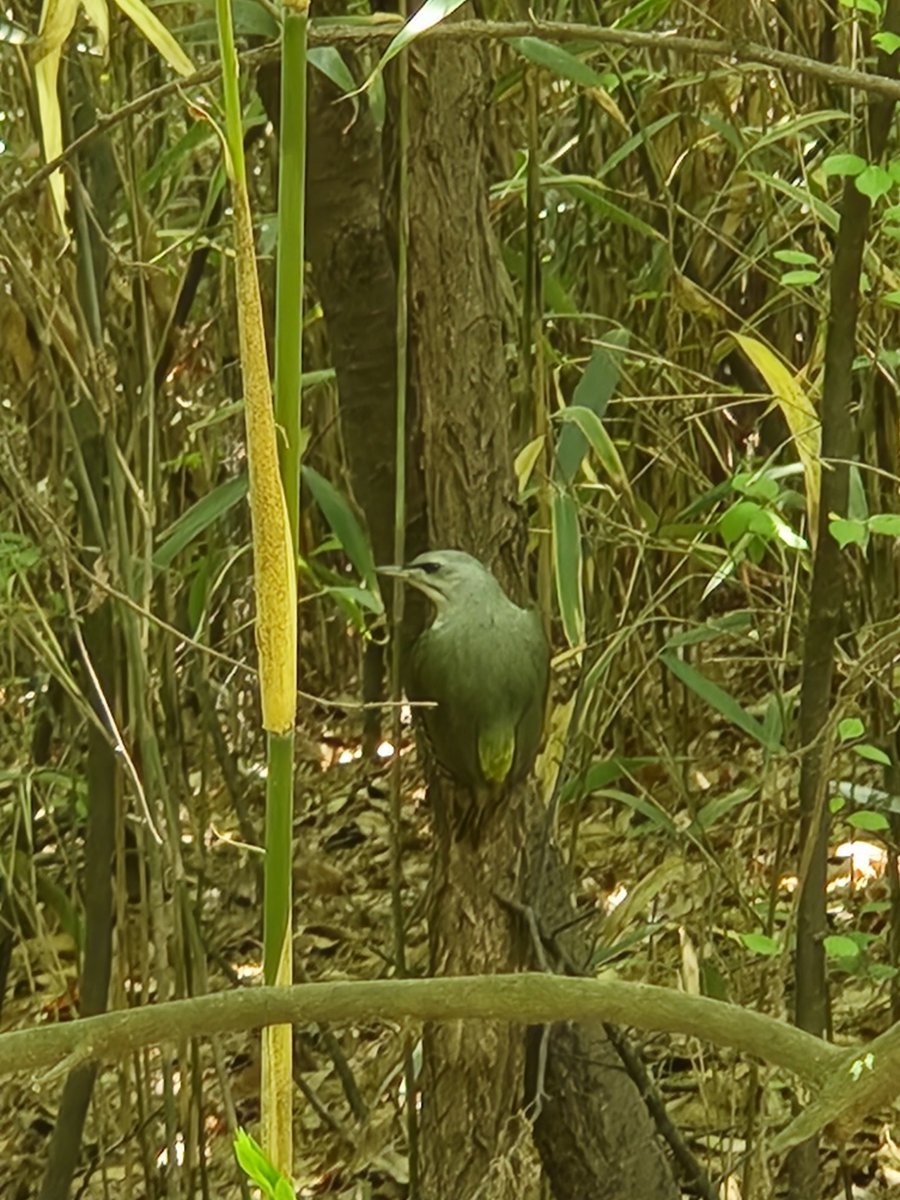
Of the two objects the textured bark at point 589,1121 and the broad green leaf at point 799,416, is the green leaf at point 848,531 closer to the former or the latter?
the broad green leaf at point 799,416

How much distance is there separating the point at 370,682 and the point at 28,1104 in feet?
2.64

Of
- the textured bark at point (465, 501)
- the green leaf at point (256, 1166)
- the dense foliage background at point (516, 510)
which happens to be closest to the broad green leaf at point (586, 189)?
the dense foliage background at point (516, 510)

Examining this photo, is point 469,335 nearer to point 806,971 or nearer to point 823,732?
point 823,732

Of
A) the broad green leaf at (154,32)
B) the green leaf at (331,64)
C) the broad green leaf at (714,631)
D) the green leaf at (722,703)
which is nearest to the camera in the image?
the broad green leaf at (154,32)

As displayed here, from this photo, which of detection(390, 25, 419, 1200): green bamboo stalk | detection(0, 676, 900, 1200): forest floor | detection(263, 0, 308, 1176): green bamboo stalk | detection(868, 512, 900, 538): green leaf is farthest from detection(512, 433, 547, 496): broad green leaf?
detection(263, 0, 308, 1176): green bamboo stalk

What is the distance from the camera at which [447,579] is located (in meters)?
1.38

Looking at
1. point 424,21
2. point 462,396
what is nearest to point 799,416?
point 462,396

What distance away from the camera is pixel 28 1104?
246 cm

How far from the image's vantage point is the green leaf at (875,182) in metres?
1.35

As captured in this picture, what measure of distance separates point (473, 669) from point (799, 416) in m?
0.43

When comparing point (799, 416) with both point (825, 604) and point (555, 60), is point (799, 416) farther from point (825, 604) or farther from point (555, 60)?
point (555, 60)

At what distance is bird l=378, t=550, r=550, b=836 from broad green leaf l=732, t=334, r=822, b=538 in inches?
11.6

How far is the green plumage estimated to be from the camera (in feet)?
4.55

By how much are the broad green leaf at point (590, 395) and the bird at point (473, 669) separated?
0.27 meters
